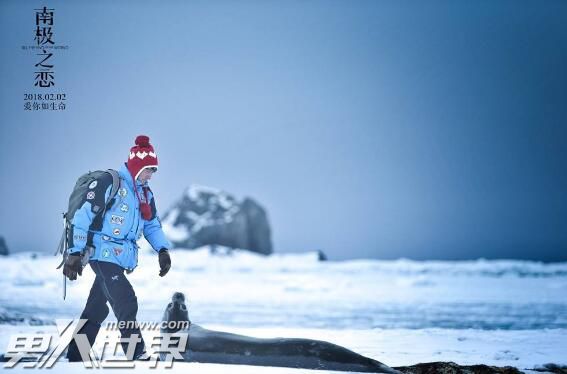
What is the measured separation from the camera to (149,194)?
418 centimetres

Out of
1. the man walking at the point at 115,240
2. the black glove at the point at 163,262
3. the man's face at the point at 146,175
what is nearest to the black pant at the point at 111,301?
the man walking at the point at 115,240

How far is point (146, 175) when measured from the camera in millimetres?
4113

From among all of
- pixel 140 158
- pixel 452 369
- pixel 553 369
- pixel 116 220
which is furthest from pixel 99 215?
pixel 553 369

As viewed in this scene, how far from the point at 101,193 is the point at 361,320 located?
598 cm

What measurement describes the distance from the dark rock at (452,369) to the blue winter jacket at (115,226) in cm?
217

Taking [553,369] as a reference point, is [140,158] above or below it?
above

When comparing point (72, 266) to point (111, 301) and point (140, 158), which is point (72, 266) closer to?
point (111, 301)

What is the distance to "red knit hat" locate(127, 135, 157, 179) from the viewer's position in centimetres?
402

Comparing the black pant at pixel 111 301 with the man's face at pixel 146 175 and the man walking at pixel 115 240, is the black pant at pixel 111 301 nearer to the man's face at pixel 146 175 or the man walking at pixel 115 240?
the man walking at pixel 115 240

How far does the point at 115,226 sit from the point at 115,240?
98 mm

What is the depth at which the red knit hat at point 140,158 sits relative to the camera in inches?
158

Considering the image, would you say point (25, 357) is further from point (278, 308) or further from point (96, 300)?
point (278, 308)

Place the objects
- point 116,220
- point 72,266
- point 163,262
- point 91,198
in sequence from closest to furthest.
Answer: point 72,266 → point 91,198 → point 116,220 → point 163,262

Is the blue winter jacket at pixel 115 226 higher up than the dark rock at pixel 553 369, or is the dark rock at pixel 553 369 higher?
the blue winter jacket at pixel 115 226
